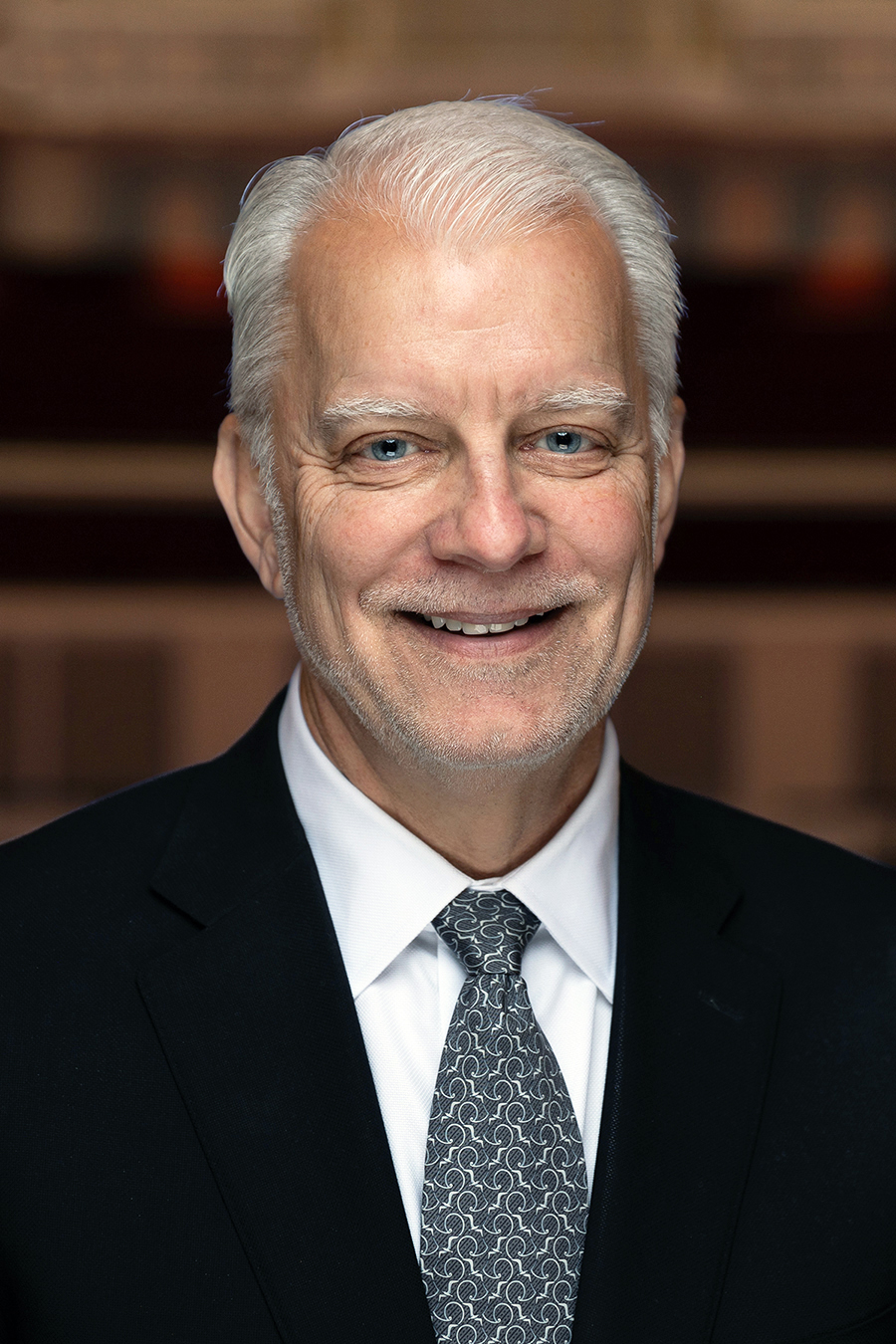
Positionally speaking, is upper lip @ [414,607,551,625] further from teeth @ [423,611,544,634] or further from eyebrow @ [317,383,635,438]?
eyebrow @ [317,383,635,438]

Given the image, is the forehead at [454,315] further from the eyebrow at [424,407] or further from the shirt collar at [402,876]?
the shirt collar at [402,876]

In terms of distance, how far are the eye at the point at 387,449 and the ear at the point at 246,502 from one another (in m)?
0.22

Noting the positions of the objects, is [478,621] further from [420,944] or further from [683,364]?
[683,364]

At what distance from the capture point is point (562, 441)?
1.50 metres

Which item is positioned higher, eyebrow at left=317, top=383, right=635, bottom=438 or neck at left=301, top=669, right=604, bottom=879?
eyebrow at left=317, top=383, right=635, bottom=438

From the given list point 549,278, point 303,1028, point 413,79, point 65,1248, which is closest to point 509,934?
point 303,1028

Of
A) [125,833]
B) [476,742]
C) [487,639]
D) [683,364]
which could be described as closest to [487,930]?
[476,742]

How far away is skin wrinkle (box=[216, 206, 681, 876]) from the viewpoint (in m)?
1.44

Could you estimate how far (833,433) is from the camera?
474 cm

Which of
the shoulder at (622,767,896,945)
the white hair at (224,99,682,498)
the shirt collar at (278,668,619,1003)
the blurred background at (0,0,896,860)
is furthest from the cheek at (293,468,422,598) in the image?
the blurred background at (0,0,896,860)

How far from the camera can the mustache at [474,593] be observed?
4.87 ft

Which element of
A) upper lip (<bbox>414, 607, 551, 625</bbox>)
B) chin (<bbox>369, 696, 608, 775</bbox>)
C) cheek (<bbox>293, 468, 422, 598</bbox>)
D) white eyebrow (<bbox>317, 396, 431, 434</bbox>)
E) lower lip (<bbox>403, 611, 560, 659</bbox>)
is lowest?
chin (<bbox>369, 696, 608, 775</bbox>)

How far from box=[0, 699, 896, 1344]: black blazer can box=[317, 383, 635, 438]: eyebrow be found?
40 centimetres

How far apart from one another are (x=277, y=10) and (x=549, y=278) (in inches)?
126
